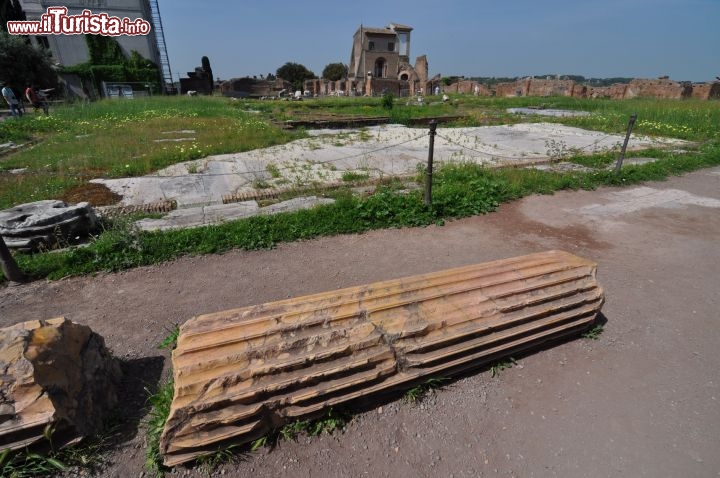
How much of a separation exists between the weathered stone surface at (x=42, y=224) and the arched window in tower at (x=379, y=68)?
Answer: 58.3m

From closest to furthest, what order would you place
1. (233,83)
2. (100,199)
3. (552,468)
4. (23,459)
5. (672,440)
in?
(23,459)
(552,468)
(672,440)
(100,199)
(233,83)

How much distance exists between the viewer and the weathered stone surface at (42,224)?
163 inches

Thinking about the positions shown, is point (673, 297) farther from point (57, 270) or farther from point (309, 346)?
point (57, 270)

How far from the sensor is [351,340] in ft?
7.03

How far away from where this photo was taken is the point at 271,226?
477 cm

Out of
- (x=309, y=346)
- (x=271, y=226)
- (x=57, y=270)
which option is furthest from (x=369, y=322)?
(x=57, y=270)

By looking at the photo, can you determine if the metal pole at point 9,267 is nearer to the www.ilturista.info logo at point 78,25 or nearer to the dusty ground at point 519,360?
the dusty ground at point 519,360

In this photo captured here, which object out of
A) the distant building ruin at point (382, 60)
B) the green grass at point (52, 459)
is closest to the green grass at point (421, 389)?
the green grass at point (52, 459)

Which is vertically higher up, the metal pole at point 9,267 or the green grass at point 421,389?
the metal pole at point 9,267

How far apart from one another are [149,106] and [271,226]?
20.1 metres

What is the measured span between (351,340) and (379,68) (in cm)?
6145

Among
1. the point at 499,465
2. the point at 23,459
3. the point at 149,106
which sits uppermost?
the point at 149,106

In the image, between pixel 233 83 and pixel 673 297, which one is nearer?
pixel 673 297

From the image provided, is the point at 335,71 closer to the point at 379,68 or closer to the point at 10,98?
the point at 379,68
